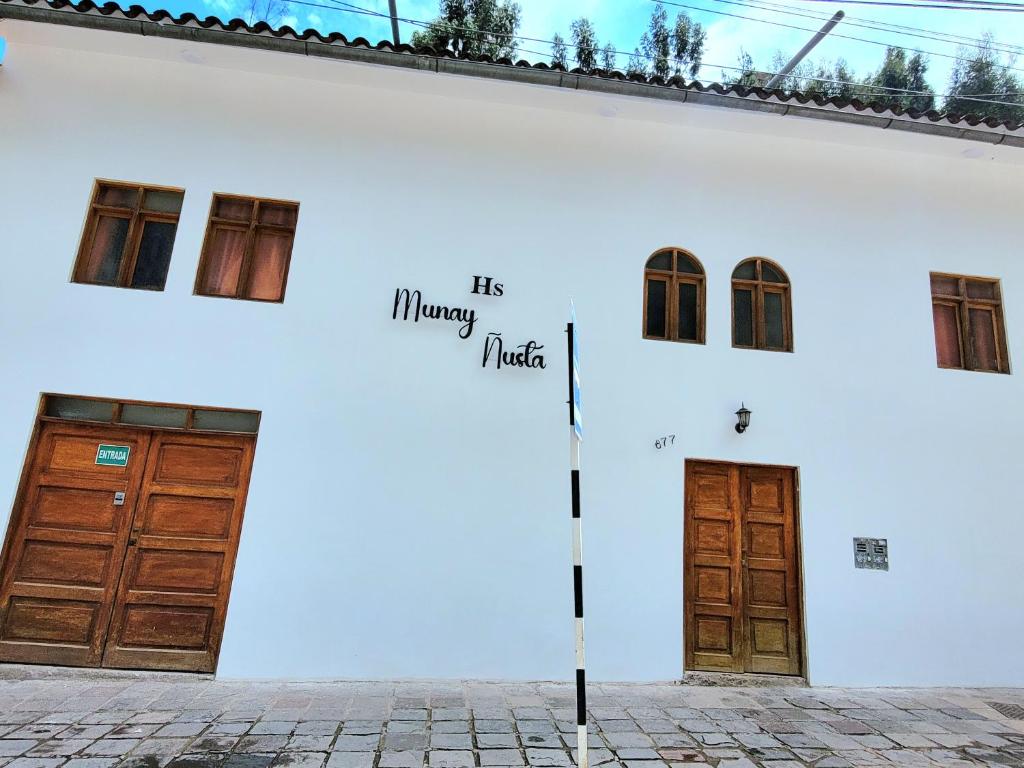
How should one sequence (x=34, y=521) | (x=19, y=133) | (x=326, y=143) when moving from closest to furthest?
(x=34, y=521) < (x=19, y=133) < (x=326, y=143)

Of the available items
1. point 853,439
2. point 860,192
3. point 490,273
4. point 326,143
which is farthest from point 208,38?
point 853,439

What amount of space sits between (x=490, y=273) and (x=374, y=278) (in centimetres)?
116

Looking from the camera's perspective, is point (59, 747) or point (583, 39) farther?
point (583, 39)

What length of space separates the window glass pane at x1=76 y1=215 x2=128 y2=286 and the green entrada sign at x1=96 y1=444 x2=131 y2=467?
158 cm

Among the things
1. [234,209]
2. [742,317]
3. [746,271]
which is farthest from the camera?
[746,271]

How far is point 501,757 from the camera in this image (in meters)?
3.46

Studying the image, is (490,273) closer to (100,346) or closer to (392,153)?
(392,153)

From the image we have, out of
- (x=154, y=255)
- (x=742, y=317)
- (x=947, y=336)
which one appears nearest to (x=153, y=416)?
(x=154, y=255)

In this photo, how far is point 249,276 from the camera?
5.44 m

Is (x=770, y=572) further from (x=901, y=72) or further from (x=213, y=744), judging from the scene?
(x=901, y=72)

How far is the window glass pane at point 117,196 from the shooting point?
17.7ft

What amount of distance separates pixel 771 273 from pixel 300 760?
6.09m

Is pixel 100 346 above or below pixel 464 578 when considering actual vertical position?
above

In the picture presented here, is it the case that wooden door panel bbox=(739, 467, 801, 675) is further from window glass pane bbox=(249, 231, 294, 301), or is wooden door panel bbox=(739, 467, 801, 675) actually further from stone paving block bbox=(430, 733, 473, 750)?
window glass pane bbox=(249, 231, 294, 301)
